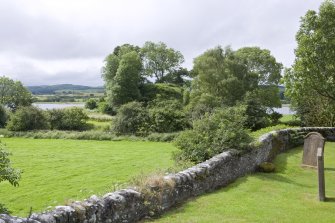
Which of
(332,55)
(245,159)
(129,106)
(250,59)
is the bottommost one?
(245,159)

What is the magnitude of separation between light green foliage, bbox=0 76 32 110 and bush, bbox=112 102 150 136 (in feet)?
80.4

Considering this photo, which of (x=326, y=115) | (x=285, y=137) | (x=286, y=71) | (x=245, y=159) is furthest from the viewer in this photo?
(x=326, y=115)

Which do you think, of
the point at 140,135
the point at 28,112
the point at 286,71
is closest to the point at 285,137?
the point at 286,71

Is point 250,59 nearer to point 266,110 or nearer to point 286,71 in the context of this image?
point 266,110

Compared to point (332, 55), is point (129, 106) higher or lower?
lower

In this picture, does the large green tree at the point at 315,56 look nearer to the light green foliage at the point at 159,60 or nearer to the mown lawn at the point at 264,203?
the mown lawn at the point at 264,203

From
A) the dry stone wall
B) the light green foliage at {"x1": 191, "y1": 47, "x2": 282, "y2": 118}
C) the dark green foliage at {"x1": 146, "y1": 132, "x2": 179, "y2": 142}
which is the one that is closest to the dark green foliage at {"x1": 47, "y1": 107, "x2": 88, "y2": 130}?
the dark green foliage at {"x1": 146, "y1": 132, "x2": 179, "y2": 142}

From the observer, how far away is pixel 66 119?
48000 mm

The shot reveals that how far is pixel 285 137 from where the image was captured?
2502 cm

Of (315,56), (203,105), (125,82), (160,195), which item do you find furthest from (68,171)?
(125,82)

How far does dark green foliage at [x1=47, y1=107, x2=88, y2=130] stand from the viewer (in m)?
47.9

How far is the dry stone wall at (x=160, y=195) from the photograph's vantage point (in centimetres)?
708

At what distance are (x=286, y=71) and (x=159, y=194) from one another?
53.3 feet

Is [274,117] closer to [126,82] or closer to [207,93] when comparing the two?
[207,93]
